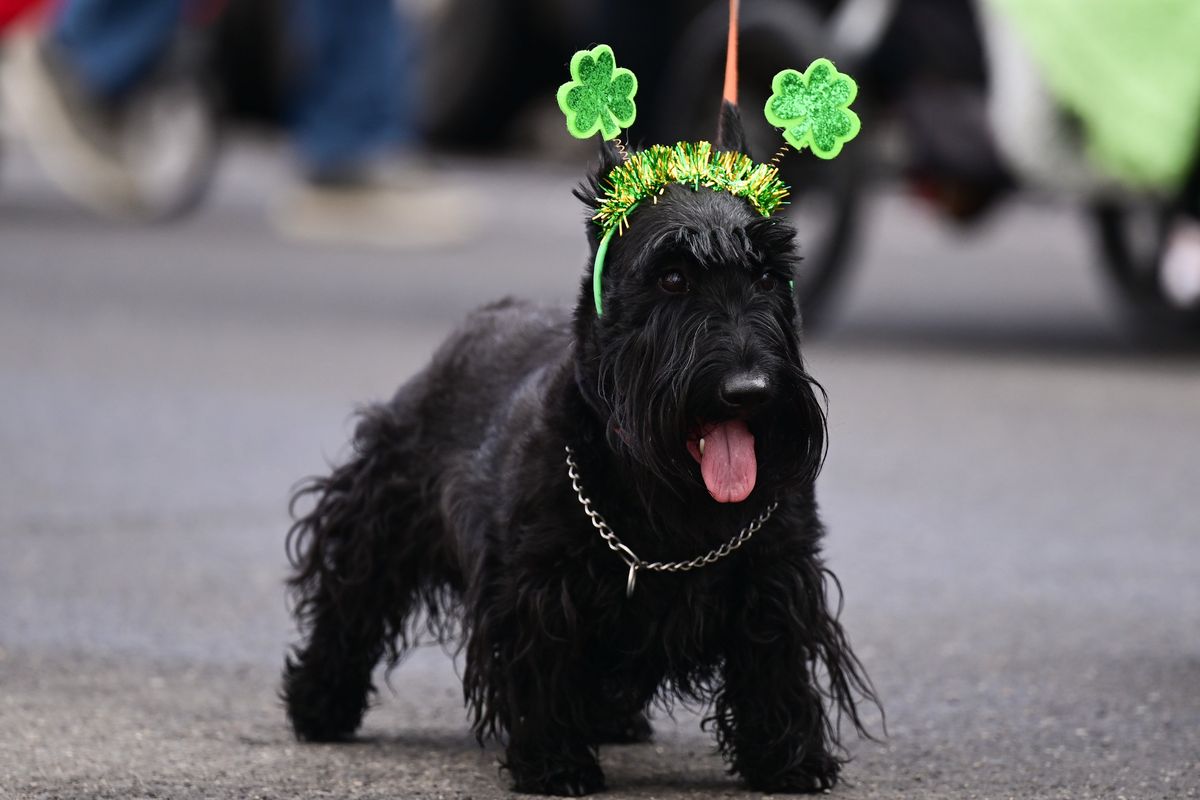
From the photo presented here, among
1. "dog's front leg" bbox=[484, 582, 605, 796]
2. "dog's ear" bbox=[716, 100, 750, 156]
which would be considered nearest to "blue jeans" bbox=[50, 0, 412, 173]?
"dog's ear" bbox=[716, 100, 750, 156]

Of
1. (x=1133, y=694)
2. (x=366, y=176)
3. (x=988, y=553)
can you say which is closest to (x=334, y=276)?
(x=366, y=176)

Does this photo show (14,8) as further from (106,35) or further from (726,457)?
(726,457)

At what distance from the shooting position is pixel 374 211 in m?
11.0

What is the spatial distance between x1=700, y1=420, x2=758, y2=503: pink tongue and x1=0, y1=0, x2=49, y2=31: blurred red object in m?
7.70

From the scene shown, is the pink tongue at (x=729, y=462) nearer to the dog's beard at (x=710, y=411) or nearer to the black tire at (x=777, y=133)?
the dog's beard at (x=710, y=411)

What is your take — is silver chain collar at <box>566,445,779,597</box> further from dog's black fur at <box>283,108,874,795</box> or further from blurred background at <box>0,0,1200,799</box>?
blurred background at <box>0,0,1200,799</box>

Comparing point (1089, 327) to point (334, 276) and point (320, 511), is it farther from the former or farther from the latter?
point (320, 511)

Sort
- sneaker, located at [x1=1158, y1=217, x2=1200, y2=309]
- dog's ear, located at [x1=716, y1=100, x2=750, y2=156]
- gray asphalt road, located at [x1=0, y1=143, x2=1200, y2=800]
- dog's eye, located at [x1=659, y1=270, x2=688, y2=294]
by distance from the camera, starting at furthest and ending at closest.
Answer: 1. sneaker, located at [x1=1158, y1=217, x2=1200, y2=309]
2. gray asphalt road, located at [x1=0, y1=143, x2=1200, y2=800]
3. dog's ear, located at [x1=716, y1=100, x2=750, y2=156]
4. dog's eye, located at [x1=659, y1=270, x2=688, y2=294]

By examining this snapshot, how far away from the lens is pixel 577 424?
337cm

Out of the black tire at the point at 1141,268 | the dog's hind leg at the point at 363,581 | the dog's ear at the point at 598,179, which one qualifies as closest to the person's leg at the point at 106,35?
the black tire at the point at 1141,268

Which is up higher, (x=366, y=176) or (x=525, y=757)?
(x=366, y=176)

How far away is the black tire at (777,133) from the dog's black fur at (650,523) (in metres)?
4.40

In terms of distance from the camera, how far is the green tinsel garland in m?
3.30

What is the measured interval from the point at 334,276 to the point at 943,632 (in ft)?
19.5
